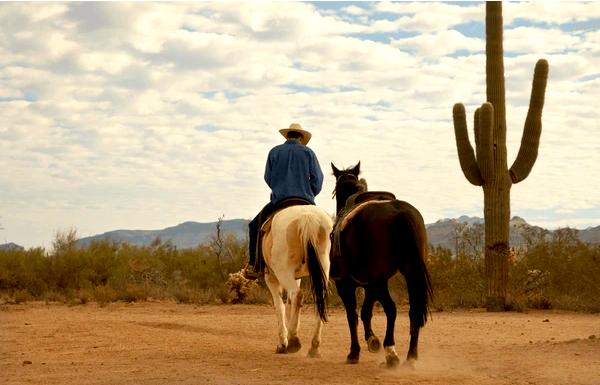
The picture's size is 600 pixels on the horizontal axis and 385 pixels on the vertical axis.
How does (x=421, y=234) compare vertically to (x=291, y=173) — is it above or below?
below

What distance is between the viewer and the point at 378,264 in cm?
1063

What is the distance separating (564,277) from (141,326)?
11474 millimetres

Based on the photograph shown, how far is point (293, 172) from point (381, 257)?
2.61 meters

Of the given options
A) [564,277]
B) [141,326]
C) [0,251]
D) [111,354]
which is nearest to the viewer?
[111,354]

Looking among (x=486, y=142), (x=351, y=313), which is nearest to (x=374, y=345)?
(x=351, y=313)

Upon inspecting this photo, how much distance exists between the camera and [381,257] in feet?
34.7

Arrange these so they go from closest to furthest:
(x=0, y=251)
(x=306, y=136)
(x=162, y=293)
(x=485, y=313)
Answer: (x=306, y=136) < (x=485, y=313) < (x=162, y=293) < (x=0, y=251)

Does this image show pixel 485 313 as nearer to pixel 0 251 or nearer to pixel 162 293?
pixel 162 293

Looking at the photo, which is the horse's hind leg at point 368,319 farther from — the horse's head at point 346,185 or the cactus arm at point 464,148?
the cactus arm at point 464,148

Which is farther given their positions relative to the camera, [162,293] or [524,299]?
[162,293]

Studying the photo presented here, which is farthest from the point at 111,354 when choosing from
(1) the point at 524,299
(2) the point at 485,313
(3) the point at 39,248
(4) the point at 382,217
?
(3) the point at 39,248

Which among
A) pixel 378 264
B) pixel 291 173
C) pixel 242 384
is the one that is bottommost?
pixel 242 384

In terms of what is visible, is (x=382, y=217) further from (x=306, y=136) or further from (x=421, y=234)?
(x=306, y=136)

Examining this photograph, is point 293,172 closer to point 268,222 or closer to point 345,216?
point 268,222
